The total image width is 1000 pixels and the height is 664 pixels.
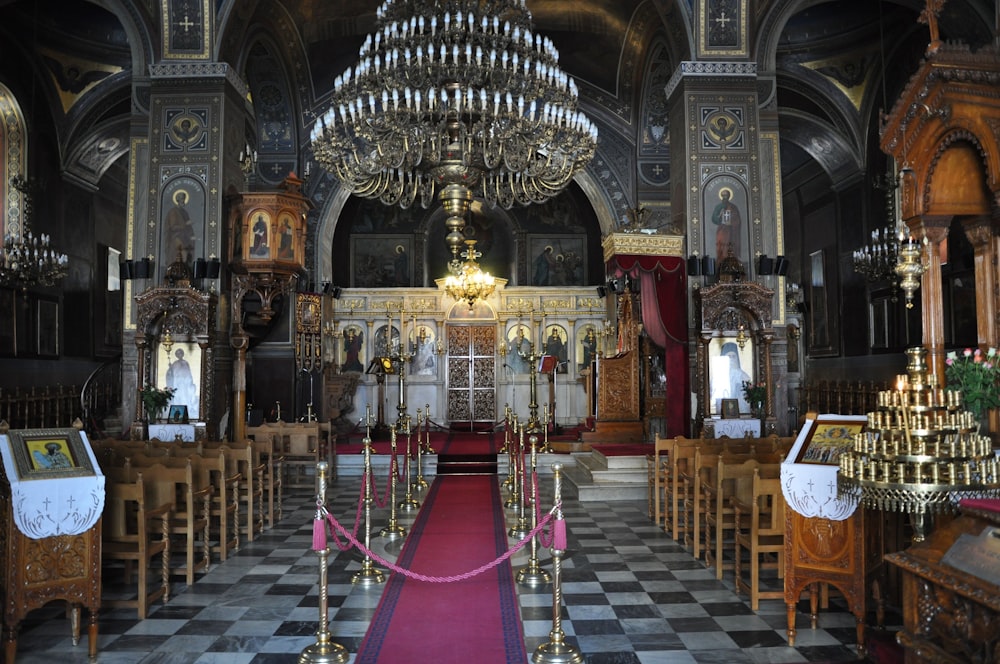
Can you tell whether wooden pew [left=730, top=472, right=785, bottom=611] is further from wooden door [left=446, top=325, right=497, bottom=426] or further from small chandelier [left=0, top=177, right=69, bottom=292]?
wooden door [left=446, top=325, right=497, bottom=426]

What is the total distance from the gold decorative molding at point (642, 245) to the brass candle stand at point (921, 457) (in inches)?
281

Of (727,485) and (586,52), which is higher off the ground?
(586,52)

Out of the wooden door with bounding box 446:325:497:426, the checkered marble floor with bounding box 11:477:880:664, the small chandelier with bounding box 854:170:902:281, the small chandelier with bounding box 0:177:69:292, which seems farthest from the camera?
the wooden door with bounding box 446:325:497:426

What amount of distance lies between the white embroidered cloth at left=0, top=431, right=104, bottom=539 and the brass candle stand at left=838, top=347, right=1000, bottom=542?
443 centimetres

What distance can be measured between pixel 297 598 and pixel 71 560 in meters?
1.68

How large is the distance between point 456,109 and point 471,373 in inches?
451

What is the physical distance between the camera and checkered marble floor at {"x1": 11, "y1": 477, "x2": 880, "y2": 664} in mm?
4582

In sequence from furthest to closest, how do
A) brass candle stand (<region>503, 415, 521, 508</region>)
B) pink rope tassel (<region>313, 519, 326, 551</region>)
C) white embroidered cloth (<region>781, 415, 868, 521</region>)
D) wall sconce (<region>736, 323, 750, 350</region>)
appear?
wall sconce (<region>736, 323, 750, 350</region>) → brass candle stand (<region>503, 415, 521, 508</region>) → white embroidered cloth (<region>781, 415, 868, 521</region>) → pink rope tassel (<region>313, 519, 326, 551</region>)

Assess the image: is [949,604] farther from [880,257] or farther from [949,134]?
[880,257]

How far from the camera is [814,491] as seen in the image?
188 inches

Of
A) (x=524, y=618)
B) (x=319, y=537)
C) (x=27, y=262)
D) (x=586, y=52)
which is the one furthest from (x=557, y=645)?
(x=586, y=52)

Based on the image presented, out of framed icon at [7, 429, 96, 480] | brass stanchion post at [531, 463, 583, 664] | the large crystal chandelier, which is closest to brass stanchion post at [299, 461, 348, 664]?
brass stanchion post at [531, 463, 583, 664]

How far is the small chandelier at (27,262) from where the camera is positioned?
12648 millimetres

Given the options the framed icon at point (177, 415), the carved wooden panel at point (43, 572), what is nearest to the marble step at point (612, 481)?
the framed icon at point (177, 415)
